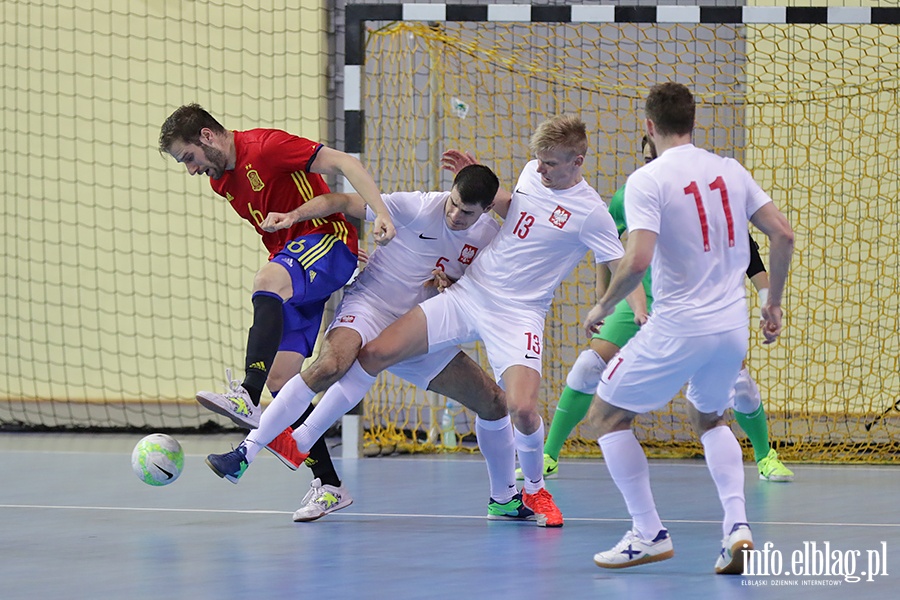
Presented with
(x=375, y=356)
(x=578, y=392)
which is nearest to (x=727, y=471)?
(x=375, y=356)

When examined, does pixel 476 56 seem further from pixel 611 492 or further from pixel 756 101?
pixel 611 492

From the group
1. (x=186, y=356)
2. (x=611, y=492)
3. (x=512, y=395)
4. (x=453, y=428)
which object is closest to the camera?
(x=512, y=395)

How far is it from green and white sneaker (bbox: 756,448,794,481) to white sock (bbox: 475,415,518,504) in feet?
6.46

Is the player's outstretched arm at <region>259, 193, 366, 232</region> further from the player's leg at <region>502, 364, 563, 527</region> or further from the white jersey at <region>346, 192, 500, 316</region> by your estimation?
the player's leg at <region>502, 364, 563, 527</region>

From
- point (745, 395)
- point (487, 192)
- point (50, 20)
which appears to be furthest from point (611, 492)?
point (50, 20)

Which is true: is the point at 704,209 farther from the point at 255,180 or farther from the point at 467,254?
the point at 255,180

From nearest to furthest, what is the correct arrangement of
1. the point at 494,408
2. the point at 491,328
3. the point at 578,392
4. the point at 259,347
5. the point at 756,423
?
the point at 259,347
the point at 491,328
the point at 494,408
the point at 578,392
the point at 756,423

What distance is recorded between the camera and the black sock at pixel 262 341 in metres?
4.59

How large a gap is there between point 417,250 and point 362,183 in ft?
1.65

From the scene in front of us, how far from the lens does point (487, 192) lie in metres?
4.72

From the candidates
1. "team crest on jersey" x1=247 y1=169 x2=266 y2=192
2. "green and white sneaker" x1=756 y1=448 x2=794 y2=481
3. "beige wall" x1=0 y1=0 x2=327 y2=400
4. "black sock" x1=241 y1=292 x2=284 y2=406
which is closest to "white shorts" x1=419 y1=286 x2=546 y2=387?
"black sock" x1=241 y1=292 x2=284 y2=406

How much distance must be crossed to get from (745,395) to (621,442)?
2495 millimetres

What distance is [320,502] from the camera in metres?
5.02

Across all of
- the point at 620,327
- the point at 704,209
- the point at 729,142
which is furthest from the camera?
the point at 729,142
